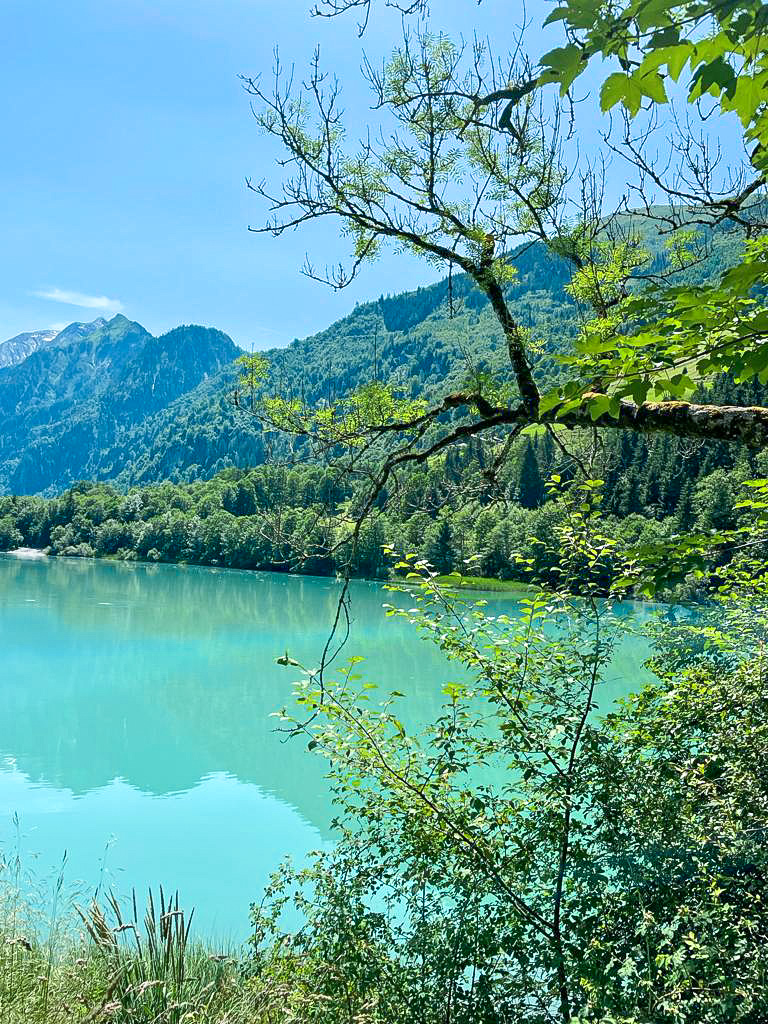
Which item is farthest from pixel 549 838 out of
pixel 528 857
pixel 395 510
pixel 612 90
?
pixel 612 90

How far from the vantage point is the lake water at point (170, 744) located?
40.5 feet

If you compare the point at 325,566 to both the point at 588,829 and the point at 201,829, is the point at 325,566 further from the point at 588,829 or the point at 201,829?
the point at 588,829

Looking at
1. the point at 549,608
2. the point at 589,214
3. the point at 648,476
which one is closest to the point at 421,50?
the point at 589,214

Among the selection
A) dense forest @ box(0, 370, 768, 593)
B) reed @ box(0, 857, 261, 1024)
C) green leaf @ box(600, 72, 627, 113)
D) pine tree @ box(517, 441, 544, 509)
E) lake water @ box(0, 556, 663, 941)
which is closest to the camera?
green leaf @ box(600, 72, 627, 113)

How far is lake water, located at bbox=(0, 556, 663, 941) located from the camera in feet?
40.5

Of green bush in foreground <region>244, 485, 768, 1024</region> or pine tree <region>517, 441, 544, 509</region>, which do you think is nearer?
green bush in foreground <region>244, 485, 768, 1024</region>

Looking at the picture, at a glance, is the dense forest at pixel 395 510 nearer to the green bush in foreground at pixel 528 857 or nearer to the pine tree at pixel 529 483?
the pine tree at pixel 529 483

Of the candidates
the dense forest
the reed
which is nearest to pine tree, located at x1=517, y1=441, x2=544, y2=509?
the dense forest

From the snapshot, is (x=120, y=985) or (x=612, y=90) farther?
(x=120, y=985)

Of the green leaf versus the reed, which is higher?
the green leaf

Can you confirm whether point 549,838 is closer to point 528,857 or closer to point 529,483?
point 528,857

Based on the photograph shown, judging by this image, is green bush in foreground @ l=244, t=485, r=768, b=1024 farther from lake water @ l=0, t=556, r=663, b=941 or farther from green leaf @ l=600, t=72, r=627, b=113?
green leaf @ l=600, t=72, r=627, b=113

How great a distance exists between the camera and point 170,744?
2025 centimetres

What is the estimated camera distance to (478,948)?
3.50 meters
